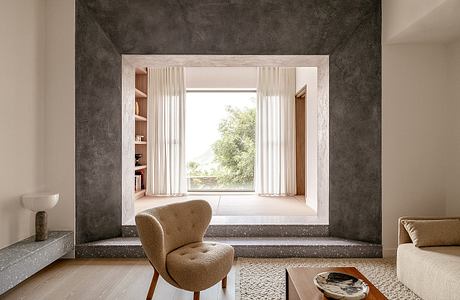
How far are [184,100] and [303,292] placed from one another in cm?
524

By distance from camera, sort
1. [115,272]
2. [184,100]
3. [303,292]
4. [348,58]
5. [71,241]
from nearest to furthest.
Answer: [303,292] < [115,272] < [71,241] < [348,58] < [184,100]

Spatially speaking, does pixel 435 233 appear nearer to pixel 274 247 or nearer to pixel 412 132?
pixel 412 132

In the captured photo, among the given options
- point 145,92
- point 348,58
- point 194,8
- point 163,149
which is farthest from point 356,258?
point 145,92

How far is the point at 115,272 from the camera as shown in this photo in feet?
10.7

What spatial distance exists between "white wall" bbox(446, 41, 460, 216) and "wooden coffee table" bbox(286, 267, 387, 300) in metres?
2.06

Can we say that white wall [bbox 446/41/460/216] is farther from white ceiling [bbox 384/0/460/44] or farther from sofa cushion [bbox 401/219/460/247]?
sofa cushion [bbox 401/219/460/247]

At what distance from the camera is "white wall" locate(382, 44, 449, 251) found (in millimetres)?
3754

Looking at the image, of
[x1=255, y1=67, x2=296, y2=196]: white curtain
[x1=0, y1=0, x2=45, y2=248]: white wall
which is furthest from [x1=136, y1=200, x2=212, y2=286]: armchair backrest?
[x1=255, y1=67, x2=296, y2=196]: white curtain

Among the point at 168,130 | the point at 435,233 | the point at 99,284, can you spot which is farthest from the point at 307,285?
the point at 168,130

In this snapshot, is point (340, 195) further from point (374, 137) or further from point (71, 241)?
point (71, 241)

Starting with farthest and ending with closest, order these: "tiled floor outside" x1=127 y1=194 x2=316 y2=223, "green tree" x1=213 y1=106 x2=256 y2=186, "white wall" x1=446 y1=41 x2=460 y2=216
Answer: "green tree" x1=213 y1=106 x2=256 y2=186, "tiled floor outside" x1=127 y1=194 x2=316 y2=223, "white wall" x1=446 y1=41 x2=460 y2=216

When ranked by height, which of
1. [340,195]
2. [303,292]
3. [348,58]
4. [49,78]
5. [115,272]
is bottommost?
[115,272]

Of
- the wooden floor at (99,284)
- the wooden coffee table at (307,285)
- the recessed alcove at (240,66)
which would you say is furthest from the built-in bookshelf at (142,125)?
the wooden coffee table at (307,285)

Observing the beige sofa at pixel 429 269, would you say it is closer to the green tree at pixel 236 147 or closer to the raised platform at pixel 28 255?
the raised platform at pixel 28 255
